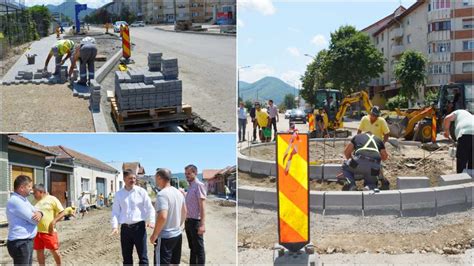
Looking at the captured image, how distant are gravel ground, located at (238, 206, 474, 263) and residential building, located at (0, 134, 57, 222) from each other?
477cm

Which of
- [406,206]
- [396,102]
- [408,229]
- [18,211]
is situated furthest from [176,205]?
[396,102]

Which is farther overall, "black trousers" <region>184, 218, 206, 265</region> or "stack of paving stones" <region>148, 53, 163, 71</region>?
"stack of paving stones" <region>148, 53, 163, 71</region>

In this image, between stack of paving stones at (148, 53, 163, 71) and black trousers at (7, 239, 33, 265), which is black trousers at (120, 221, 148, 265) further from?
stack of paving stones at (148, 53, 163, 71)

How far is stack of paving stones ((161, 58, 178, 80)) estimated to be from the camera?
10.4m

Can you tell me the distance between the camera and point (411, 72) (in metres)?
42.4

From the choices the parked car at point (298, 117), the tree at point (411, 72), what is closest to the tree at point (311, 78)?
the tree at point (411, 72)

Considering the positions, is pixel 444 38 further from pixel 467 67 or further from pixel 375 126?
→ pixel 375 126

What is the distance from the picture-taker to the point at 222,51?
84.9ft

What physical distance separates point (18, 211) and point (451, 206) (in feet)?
20.2

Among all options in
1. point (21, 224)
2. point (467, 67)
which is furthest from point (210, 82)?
point (467, 67)

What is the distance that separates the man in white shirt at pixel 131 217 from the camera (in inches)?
219

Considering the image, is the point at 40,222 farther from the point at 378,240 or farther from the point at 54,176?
the point at 54,176

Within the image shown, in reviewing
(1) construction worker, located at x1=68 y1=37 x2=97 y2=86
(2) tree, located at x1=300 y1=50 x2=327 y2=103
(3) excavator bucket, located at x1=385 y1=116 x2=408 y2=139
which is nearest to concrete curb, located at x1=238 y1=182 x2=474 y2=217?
(1) construction worker, located at x1=68 y1=37 x2=97 y2=86

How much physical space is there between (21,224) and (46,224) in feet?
2.18
